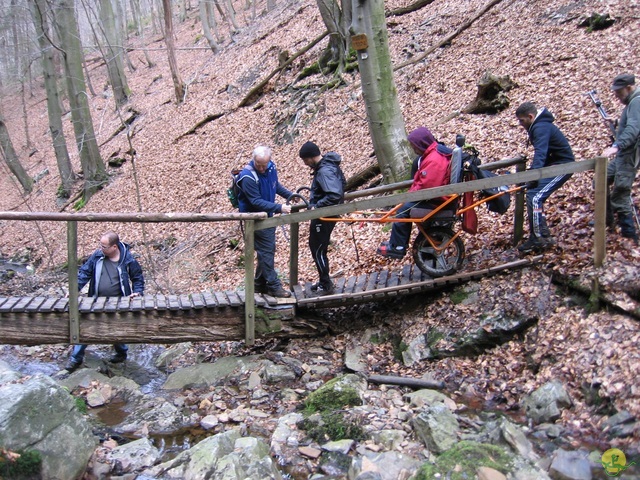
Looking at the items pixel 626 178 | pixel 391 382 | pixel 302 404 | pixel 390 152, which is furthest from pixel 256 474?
pixel 390 152

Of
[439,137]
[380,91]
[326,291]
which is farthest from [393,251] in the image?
[439,137]

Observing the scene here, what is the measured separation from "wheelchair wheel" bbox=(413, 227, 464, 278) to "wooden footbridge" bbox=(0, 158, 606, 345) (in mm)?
128

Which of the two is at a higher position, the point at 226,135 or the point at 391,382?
the point at 226,135

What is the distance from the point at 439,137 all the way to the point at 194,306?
5736 mm

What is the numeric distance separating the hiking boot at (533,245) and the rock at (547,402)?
1.74 m

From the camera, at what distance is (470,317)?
5680mm

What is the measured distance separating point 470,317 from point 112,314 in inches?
159

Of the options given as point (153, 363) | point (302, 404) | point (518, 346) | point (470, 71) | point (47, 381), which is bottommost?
point (153, 363)

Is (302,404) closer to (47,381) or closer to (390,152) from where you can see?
(47,381)

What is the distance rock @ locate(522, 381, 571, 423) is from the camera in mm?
4379

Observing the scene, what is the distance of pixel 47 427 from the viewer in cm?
415

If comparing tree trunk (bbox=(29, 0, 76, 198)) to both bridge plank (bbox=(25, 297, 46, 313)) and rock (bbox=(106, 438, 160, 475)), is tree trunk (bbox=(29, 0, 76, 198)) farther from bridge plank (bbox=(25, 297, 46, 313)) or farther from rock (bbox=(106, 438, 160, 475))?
rock (bbox=(106, 438, 160, 475))

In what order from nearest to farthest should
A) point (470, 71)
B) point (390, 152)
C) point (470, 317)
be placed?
point (470, 317) < point (390, 152) < point (470, 71)

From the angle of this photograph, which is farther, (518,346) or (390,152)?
(390,152)
